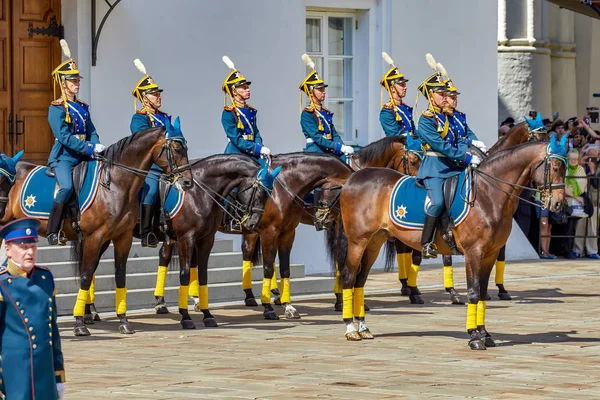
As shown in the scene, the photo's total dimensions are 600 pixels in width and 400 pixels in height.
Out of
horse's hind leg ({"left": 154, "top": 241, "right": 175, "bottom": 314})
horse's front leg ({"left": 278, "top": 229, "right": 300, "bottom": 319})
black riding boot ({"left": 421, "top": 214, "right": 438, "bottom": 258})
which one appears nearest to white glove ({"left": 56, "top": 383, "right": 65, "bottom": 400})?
black riding boot ({"left": 421, "top": 214, "right": 438, "bottom": 258})

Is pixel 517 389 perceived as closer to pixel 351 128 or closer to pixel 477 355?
pixel 477 355

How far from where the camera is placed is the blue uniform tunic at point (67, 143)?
43.8 ft

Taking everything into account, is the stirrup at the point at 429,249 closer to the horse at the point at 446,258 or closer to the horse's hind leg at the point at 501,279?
the horse at the point at 446,258

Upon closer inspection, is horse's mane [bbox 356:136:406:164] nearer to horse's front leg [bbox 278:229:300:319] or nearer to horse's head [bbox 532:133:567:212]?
horse's front leg [bbox 278:229:300:319]

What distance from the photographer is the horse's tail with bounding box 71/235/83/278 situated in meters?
13.6

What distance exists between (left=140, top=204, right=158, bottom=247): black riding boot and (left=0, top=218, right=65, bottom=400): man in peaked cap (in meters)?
7.53

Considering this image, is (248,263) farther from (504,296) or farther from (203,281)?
(504,296)

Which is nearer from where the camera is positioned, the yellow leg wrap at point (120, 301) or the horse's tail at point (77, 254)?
the yellow leg wrap at point (120, 301)

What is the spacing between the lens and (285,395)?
9500 millimetres

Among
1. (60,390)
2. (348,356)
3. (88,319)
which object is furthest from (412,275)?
(60,390)

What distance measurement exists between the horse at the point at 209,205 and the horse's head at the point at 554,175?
10.3 ft

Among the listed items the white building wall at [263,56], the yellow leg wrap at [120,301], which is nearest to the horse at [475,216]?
the yellow leg wrap at [120,301]

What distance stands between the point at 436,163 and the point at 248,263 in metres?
3.83

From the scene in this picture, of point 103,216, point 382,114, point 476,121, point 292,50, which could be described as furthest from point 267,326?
point 476,121
